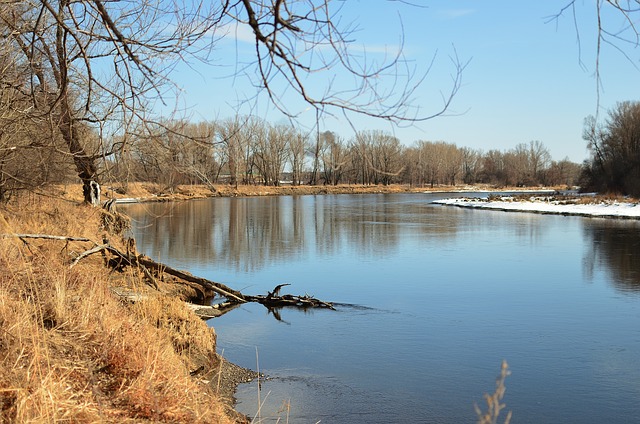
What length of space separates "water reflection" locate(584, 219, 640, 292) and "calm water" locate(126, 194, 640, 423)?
59 millimetres

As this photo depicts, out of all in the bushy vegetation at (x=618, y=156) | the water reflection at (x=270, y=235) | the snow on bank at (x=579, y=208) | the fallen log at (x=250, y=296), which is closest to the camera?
the fallen log at (x=250, y=296)

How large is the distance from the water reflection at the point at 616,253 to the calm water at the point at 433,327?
6 cm

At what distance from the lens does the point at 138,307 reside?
7.70 metres

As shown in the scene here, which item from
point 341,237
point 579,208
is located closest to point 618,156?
point 579,208

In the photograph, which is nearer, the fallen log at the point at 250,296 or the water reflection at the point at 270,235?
the fallen log at the point at 250,296

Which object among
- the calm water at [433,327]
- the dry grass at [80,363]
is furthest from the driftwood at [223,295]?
the dry grass at [80,363]

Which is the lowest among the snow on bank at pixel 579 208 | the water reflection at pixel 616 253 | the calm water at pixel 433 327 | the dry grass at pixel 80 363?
the calm water at pixel 433 327

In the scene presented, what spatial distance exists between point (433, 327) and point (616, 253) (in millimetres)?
10235

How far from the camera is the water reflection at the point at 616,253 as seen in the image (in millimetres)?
13836

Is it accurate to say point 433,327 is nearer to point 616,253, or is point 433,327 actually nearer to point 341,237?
point 616,253

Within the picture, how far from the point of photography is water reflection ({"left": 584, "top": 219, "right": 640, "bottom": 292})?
45.4 ft

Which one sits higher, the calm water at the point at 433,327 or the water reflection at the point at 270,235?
the water reflection at the point at 270,235

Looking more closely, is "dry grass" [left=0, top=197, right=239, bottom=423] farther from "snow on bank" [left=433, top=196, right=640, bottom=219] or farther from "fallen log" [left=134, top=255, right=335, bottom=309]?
"snow on bank" [left=433, top=196, right=640, bottom=219]

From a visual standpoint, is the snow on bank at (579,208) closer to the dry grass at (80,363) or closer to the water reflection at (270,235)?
the water reflection at (270,235)
